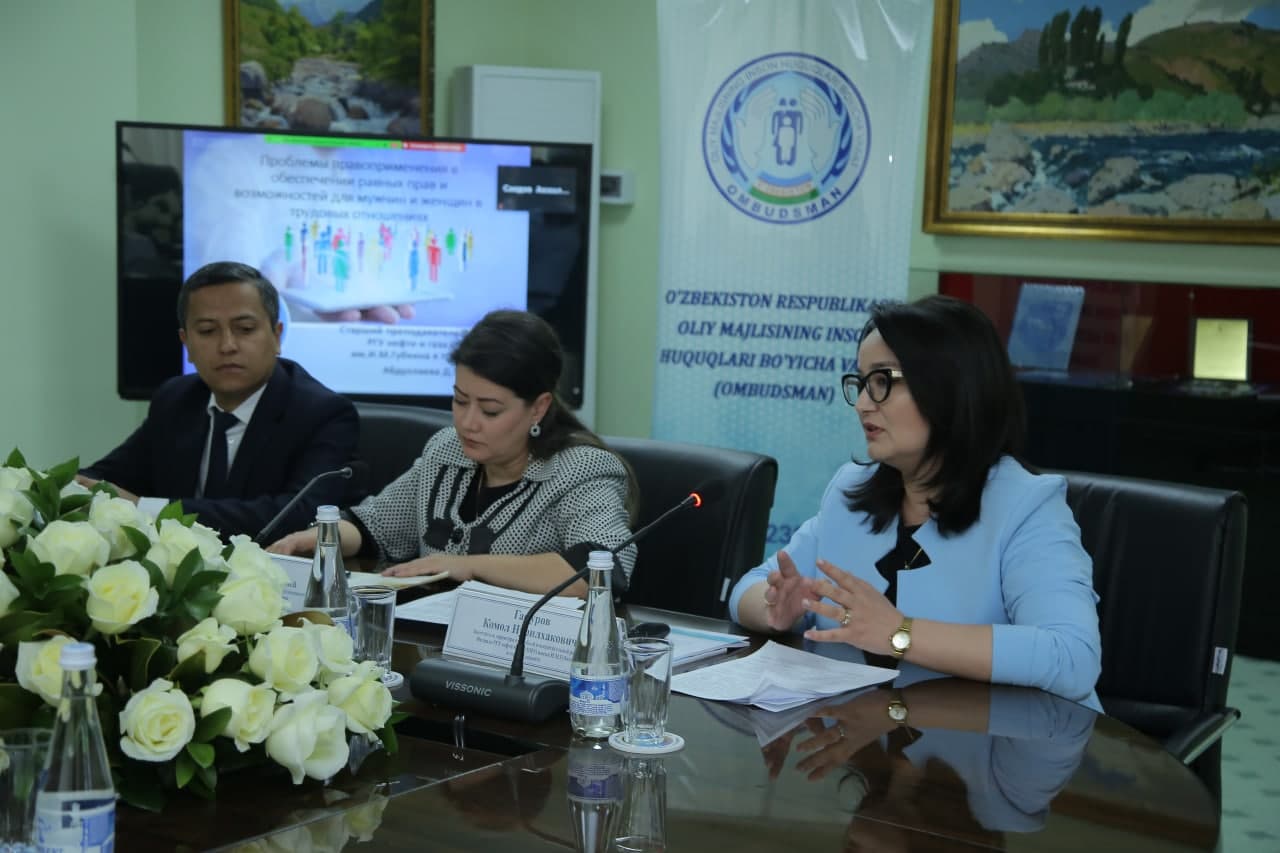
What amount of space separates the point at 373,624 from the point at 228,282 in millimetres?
1552

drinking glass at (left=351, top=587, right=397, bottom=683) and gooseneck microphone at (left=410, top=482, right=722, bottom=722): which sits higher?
drinking glass at (left=351, top=587, right=397, bottom=683)

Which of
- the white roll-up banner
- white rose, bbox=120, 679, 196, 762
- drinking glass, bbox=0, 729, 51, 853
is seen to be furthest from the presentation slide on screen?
drinking glass, bbox=0, 729, 51, 853

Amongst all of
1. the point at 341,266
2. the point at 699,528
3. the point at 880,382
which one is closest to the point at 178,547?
the point at 880,382

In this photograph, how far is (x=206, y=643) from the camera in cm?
130

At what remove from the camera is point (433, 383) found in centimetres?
449

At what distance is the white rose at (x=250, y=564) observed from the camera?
4.53 feet

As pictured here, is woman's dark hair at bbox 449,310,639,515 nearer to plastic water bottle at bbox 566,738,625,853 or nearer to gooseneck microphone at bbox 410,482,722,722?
gooseneck microphone at bbox 410,482,722,722

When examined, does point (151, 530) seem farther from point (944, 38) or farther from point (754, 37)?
point (944, 38)

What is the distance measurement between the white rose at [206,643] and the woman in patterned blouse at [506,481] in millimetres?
1188

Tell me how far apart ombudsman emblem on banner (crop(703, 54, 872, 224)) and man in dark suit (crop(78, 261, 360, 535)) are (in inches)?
54.6

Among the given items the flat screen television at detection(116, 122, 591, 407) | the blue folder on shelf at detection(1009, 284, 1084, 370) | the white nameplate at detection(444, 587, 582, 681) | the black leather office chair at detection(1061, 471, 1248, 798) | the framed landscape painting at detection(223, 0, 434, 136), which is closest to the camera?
the white nameplate at detection(444, 587, 582, 681)

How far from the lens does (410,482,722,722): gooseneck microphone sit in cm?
166

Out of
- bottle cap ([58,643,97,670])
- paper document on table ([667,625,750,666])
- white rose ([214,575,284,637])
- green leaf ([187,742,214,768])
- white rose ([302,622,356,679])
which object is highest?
bottle cap ([58,643,97,670])

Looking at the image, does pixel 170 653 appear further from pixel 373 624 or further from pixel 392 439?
pixel 392 439
